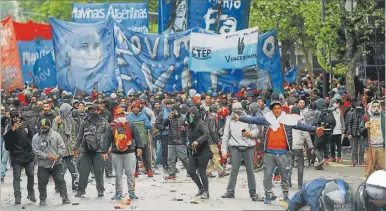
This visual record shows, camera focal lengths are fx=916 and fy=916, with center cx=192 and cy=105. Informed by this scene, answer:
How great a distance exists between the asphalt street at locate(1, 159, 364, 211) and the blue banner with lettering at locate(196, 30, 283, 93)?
25.5 feet

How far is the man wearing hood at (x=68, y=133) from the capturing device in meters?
16.6

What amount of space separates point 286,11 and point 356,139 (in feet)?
43.4

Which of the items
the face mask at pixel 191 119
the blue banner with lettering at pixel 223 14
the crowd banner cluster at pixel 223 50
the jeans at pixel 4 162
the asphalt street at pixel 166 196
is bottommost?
the asphalt street at pixel 166 196

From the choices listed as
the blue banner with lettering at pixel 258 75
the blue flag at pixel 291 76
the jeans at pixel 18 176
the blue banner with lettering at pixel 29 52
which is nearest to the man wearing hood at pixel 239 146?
the jeans at pixel 18 176

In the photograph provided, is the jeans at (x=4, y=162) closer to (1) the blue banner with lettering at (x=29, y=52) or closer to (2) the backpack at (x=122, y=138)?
(2) the backpack at (x=122, y=138)

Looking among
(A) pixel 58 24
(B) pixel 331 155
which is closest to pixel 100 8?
(A) pixel 58 24

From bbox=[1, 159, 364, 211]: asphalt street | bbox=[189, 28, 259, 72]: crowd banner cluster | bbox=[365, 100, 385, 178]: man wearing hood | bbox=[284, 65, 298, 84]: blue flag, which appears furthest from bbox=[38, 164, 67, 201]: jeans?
bbox=[284, 65, 298, 84]: blue flag

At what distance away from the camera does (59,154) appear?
15234 millimetres

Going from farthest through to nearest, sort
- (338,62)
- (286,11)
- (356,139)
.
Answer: (286,11)
(338,62)
(356,139)

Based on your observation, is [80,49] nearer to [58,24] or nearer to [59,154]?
[58,24]

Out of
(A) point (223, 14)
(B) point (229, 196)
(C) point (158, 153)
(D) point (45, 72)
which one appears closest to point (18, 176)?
(B) point (229, 196)

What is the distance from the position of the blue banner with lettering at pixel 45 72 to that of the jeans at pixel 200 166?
16755mm

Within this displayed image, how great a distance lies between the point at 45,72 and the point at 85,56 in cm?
343

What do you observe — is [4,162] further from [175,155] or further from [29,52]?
[29,52]
